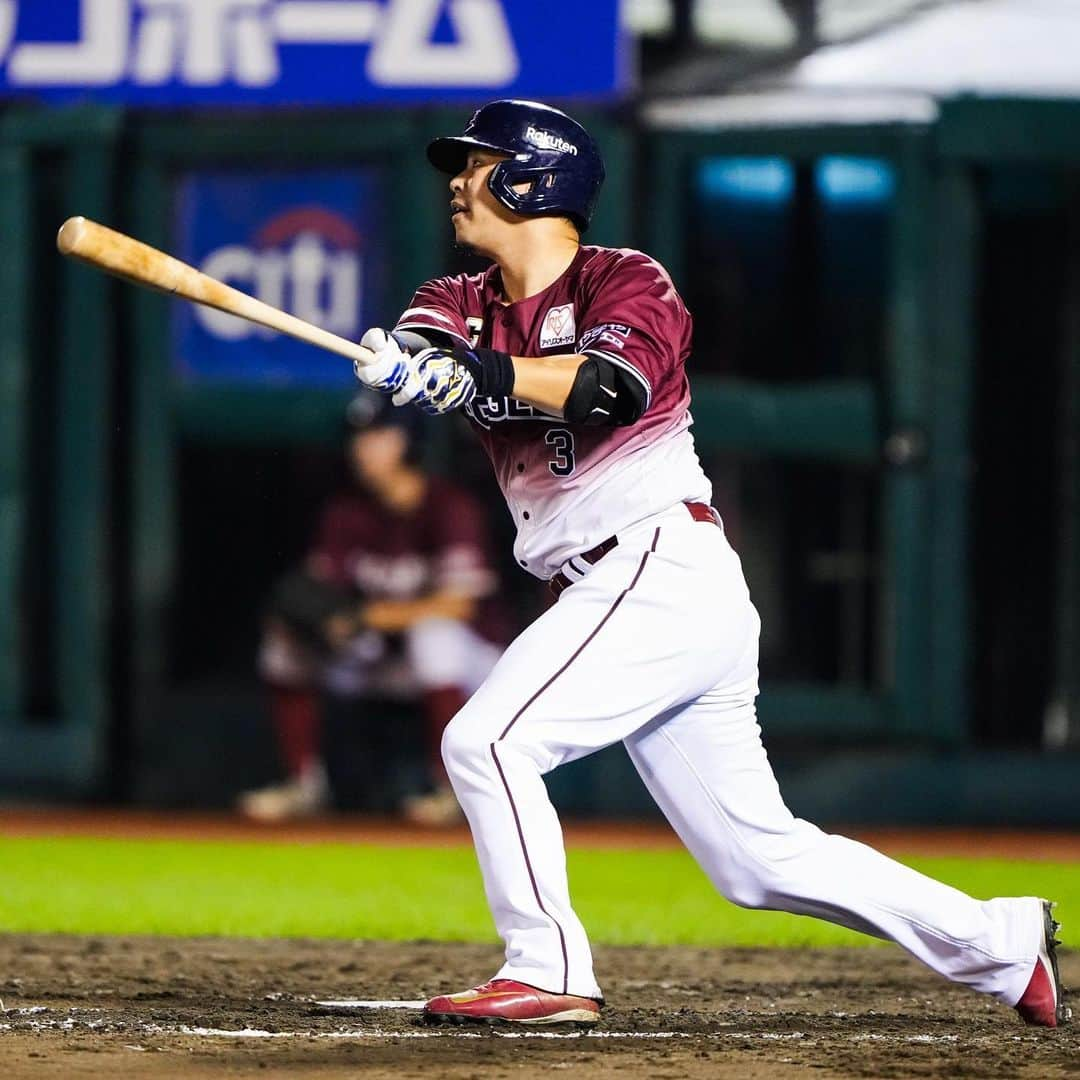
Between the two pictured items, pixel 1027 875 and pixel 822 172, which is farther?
pixel 822 172

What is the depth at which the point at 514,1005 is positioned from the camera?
14.0 feet

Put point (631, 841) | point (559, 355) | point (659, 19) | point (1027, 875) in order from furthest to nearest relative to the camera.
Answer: point (659, 19), point (631, 841), point (1027, 875), point (559, 355)

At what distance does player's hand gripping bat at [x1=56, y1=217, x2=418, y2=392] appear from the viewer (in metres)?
4.09

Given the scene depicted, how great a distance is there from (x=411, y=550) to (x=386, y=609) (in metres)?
0.27

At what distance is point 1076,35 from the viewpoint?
9406 mm

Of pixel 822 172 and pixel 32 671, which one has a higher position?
pixel 822 172

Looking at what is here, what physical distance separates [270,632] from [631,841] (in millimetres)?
1765

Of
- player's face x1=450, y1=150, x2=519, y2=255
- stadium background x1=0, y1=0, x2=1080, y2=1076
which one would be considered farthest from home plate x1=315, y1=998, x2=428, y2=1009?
stadium background x1=0, y1=0, x2=1080, y2=1076

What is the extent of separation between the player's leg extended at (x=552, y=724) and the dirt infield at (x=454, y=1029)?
0.22m

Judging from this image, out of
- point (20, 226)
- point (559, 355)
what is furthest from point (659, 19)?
point (559, 355)

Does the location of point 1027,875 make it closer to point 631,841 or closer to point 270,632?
point 631,841

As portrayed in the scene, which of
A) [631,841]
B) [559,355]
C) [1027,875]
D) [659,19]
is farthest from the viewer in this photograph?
[659,19]

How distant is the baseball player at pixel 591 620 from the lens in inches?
169

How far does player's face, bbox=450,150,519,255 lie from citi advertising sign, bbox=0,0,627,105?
16.1 feet
